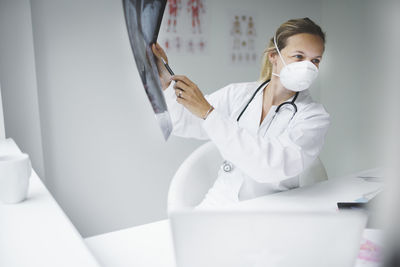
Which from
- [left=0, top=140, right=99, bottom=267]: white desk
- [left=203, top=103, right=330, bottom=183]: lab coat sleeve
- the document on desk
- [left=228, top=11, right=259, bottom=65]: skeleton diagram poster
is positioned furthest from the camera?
[left=228, top=11, right=259, bottom=65]: skeleton diagram poster

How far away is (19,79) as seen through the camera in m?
1.08

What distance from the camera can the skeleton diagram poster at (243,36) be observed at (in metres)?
1.18

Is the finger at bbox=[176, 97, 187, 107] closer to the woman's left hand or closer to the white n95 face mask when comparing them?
the woman's left hand

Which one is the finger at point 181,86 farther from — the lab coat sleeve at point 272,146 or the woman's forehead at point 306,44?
the woman's forehead at point 306,44

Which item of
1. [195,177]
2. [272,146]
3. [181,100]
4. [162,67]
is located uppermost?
[162,67]

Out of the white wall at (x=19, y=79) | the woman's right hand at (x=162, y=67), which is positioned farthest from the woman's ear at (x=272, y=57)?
the white wall at (x=19, y=79)

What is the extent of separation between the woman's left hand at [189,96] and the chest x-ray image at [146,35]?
0.20 ft

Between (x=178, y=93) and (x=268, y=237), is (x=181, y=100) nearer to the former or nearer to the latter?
(x=178, y=93)

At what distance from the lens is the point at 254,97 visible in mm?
1133

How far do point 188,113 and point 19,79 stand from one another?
576 millimetres

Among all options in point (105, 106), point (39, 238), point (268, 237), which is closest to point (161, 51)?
point (105, 106)

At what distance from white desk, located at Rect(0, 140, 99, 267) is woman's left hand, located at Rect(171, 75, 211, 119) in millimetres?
570

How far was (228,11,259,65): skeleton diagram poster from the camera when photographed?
46.3 inches

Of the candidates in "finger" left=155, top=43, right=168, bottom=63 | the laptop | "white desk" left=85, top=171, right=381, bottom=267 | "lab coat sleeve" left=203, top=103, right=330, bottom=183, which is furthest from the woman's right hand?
the laptop
